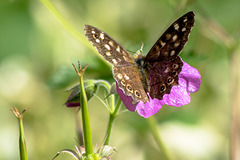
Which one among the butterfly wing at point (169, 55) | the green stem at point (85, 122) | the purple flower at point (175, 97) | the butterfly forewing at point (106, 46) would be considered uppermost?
the butterfly forewing at point (106, 46)

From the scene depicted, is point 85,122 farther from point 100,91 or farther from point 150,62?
point 100,91

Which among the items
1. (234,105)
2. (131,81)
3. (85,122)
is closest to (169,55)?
(131,81)

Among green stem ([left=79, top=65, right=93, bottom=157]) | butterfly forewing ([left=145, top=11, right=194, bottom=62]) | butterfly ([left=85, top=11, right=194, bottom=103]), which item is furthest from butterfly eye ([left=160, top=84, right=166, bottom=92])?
green stem ([left=79, top=65, right=93, bottom=157])

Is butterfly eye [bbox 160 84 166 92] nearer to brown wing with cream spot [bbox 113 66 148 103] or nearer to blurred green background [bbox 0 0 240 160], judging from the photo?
brown wing with cream spot [bbox 113 66 148 103]

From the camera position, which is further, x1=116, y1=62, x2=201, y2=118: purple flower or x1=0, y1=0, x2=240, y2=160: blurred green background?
x1=0, y1=0, x2=240, y2=160: blurred green background

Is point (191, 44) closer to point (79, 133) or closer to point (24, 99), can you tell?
point (24, 99)

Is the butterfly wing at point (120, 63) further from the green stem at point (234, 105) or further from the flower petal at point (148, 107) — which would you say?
the green stem at point (234, 105)

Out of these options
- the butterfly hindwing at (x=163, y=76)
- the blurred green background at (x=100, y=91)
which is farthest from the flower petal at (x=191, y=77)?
the blurred green background at (x=100, y=91)
